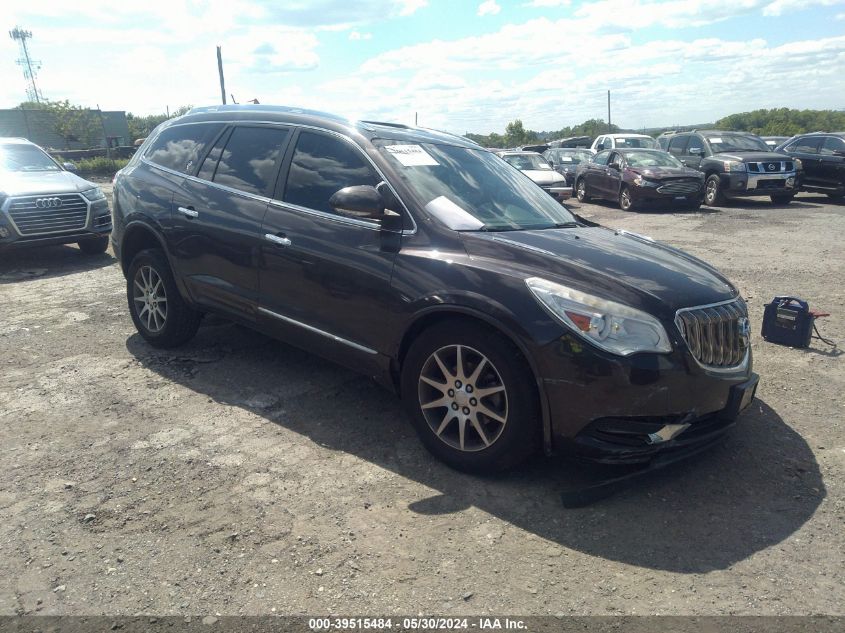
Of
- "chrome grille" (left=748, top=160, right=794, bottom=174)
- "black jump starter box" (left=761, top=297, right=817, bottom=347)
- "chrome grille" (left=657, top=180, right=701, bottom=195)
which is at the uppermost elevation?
"chrome grille" (left=748, top=160, right=794, bottom=174)

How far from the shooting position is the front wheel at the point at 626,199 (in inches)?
660

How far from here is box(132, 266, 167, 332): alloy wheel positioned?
5.46 meters

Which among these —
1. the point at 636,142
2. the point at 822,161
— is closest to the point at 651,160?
the point at 636,142

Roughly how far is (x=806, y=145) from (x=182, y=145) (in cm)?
1751

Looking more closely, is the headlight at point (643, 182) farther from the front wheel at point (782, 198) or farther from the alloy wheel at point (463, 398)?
the alloy wheel at point (463, 398)

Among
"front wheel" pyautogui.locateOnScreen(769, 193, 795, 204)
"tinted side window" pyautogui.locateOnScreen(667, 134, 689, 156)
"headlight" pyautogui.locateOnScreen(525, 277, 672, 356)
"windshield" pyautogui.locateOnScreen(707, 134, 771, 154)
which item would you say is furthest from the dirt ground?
"tinted side window" pyautogui.locateOnScreen(667, 134, 689, 156)

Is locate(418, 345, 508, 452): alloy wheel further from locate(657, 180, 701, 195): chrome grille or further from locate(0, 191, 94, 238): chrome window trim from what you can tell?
locate(657, 180, 701, 195): chrome grille

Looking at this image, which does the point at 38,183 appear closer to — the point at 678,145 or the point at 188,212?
the point at 188,212

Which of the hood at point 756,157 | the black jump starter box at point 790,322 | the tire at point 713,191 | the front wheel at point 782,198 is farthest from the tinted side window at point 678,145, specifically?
the black jump starter box at point 790,322

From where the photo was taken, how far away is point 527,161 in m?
Answer: 19.0

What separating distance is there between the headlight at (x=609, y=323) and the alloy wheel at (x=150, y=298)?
347cm

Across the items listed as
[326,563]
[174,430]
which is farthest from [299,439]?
[326,563]

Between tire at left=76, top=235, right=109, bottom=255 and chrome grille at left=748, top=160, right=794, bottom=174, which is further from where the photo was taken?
chrome grille at left=748, top=160, right=794, bottom=174

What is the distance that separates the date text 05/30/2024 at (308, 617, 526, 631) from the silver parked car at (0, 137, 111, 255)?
8.57m
